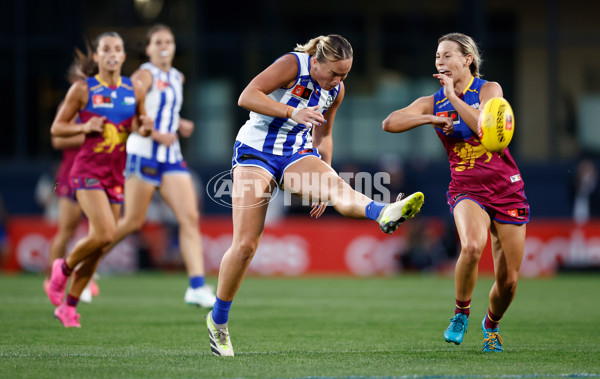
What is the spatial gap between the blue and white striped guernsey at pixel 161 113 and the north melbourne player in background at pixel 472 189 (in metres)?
3.77

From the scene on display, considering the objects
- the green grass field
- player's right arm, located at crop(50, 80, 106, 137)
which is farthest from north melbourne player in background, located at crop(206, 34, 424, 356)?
player's right arm, located at crop(50, 80, 106, 137)

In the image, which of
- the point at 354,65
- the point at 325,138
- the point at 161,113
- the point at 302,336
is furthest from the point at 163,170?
the point at 354,65

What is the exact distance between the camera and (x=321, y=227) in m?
16.8

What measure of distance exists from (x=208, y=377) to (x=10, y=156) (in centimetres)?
1917

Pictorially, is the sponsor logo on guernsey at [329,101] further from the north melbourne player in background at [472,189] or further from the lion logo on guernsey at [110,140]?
the lion logo on guernsey at [110,140]

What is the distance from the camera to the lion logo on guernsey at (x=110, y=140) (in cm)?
816

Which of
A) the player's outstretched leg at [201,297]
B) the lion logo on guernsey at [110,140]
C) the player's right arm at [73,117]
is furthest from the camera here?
the player's outstretched leg at [201,297]

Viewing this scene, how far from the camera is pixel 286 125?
20.3ft

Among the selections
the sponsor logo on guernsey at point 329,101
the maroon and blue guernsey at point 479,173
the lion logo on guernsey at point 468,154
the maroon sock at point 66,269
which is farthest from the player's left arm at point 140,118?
the lion logo on guernsey at point 468,154

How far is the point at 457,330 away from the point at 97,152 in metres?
3.64

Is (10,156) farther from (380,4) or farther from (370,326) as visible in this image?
(370,326)

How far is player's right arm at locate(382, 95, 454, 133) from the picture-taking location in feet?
20.8

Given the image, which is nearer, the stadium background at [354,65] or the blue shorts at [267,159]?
the blue shorts at [267,159]

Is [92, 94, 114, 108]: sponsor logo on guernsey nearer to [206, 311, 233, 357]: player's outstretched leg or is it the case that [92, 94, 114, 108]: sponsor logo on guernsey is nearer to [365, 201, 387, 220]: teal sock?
[206, 311, 233, 357]: player's outstretched leg
